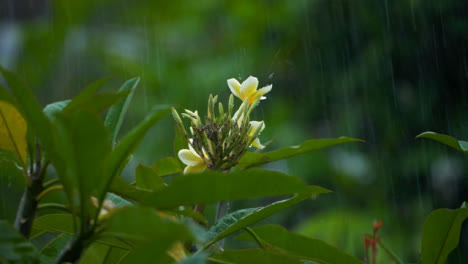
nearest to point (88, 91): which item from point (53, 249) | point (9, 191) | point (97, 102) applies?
point (97, 102)

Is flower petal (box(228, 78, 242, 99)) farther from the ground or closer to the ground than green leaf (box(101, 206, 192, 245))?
farther from the ground

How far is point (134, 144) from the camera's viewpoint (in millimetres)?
301

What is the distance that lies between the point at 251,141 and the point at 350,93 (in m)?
1.64

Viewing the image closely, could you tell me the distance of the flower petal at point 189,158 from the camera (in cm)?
39

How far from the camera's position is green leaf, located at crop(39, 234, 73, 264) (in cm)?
39

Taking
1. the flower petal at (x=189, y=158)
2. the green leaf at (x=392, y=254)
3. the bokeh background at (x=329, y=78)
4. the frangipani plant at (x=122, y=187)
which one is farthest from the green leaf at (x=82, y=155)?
the bokeh background at (x=329, y=78)

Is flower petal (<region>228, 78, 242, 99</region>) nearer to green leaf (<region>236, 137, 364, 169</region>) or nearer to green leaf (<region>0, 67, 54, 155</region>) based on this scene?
green leaf (<region>236, 137, 364, 169</region>)

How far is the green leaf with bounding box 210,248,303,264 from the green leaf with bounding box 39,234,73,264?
14cm

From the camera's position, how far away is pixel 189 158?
40 cm

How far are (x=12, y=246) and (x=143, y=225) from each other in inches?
3.2

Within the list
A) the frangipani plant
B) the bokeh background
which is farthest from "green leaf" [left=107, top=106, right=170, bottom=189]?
the bokeh background

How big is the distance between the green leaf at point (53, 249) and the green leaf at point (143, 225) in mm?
150

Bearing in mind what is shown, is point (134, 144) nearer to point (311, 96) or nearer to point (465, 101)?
point (465, 101)

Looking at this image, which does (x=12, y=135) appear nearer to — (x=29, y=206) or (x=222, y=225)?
(x=29, y=206)
